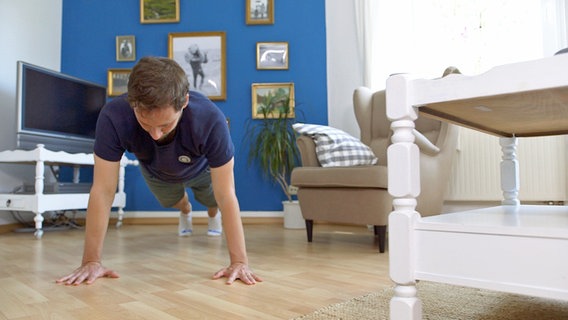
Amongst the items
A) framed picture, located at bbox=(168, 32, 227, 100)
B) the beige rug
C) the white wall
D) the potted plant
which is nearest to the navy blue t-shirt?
the beige rug

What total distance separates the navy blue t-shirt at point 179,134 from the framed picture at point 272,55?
213cm

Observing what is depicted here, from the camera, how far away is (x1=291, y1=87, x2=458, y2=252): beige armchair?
208cm

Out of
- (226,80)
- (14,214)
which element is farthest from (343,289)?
(14,214)

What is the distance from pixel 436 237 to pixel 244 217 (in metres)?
2.92

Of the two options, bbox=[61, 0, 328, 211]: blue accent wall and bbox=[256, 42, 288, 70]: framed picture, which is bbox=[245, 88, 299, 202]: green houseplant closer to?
bbox=[61, 0, 328, 211]: blue accent wall

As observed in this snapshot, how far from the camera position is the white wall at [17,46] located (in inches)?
127

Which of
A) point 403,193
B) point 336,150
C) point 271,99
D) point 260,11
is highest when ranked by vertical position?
point 260,11

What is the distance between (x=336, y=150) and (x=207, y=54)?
1.84m

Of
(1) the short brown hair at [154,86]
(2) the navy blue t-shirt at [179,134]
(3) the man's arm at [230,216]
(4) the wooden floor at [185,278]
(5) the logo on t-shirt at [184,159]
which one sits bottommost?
(4) the wooden floor at [185,278]

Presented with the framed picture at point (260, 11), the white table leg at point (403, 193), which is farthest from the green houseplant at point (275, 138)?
the white table leg at point (403, 193)

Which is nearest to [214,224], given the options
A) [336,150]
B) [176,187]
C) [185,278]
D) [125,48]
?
[176,187]

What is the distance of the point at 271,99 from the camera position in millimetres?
3469

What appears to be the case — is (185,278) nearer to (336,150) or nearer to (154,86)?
(154,86)

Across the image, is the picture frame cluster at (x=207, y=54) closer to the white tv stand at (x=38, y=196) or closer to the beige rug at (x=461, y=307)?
the white tv stand at (x=38, y=196)
